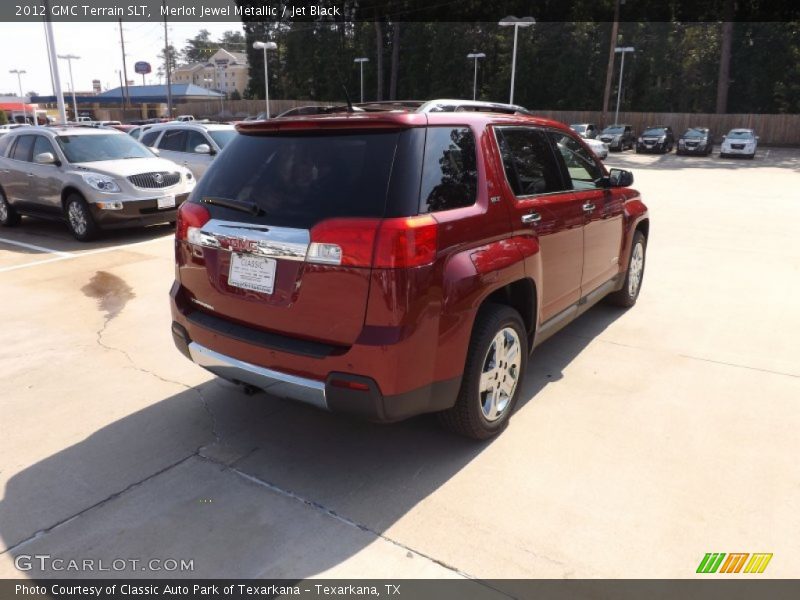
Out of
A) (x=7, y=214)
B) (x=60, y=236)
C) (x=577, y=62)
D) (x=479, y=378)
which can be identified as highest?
(x=577, y=62)

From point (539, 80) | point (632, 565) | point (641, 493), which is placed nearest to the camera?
point (632, 565)

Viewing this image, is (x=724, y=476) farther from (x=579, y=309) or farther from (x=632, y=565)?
(x=579, y=309)

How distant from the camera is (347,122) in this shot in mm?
3021

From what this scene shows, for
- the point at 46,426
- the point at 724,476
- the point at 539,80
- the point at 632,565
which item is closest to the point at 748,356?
the point at 724,476

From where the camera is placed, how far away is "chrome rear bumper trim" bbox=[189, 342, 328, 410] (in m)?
2.92

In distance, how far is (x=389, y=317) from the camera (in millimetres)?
2773

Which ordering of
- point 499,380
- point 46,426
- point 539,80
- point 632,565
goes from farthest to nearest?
point 539,80
point 46,426
point 499,380
point 632,565

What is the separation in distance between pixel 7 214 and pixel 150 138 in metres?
3.74

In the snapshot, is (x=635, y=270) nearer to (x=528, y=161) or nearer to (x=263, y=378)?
(x=528, y=161)

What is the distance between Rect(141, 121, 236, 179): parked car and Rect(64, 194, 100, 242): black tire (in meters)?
3.13

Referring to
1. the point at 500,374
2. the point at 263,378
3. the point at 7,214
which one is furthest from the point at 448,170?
the point at 7,214

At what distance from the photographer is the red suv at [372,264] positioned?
9.21 feet

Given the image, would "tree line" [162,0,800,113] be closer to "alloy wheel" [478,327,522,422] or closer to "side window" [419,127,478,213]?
"side window" [419,127,478,213]

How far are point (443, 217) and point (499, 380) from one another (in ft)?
3.61
